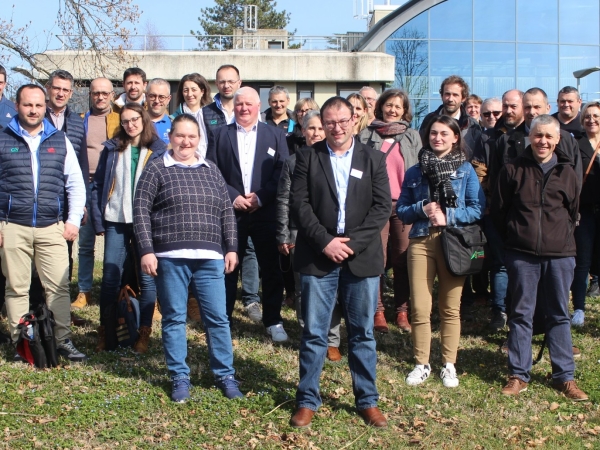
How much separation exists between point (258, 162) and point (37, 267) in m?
2.20

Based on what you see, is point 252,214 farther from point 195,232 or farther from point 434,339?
point 434,339

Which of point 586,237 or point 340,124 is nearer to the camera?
point 340,124

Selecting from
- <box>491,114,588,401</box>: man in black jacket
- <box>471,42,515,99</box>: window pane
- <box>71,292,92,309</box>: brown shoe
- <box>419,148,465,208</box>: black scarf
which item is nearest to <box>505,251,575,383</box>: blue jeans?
<box>491,114,588,401</box>: man in black jacket

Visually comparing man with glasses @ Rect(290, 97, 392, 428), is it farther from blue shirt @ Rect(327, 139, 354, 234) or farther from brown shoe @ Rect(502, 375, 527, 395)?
brown shoe @ Rect(502, 375, 527, 395)

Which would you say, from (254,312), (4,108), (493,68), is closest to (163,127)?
(4,108)

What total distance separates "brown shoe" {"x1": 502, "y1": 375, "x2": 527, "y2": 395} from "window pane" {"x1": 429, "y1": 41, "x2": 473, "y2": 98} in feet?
81.9

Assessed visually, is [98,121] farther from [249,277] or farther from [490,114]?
[490,114]

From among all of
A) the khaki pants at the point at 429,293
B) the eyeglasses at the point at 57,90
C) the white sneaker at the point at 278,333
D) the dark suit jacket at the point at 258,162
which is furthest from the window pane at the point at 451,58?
the khaki pants at the point at 429,293

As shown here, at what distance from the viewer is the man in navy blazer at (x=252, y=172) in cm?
691

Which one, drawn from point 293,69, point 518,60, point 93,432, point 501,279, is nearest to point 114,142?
point 93,432

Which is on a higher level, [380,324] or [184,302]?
[184,302]

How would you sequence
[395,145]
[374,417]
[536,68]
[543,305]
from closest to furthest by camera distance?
[374,417] → [543,305] → [395,145] → [536,68]

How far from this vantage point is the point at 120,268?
6734 mm

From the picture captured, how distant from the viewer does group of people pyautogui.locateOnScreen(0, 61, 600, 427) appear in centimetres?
519
